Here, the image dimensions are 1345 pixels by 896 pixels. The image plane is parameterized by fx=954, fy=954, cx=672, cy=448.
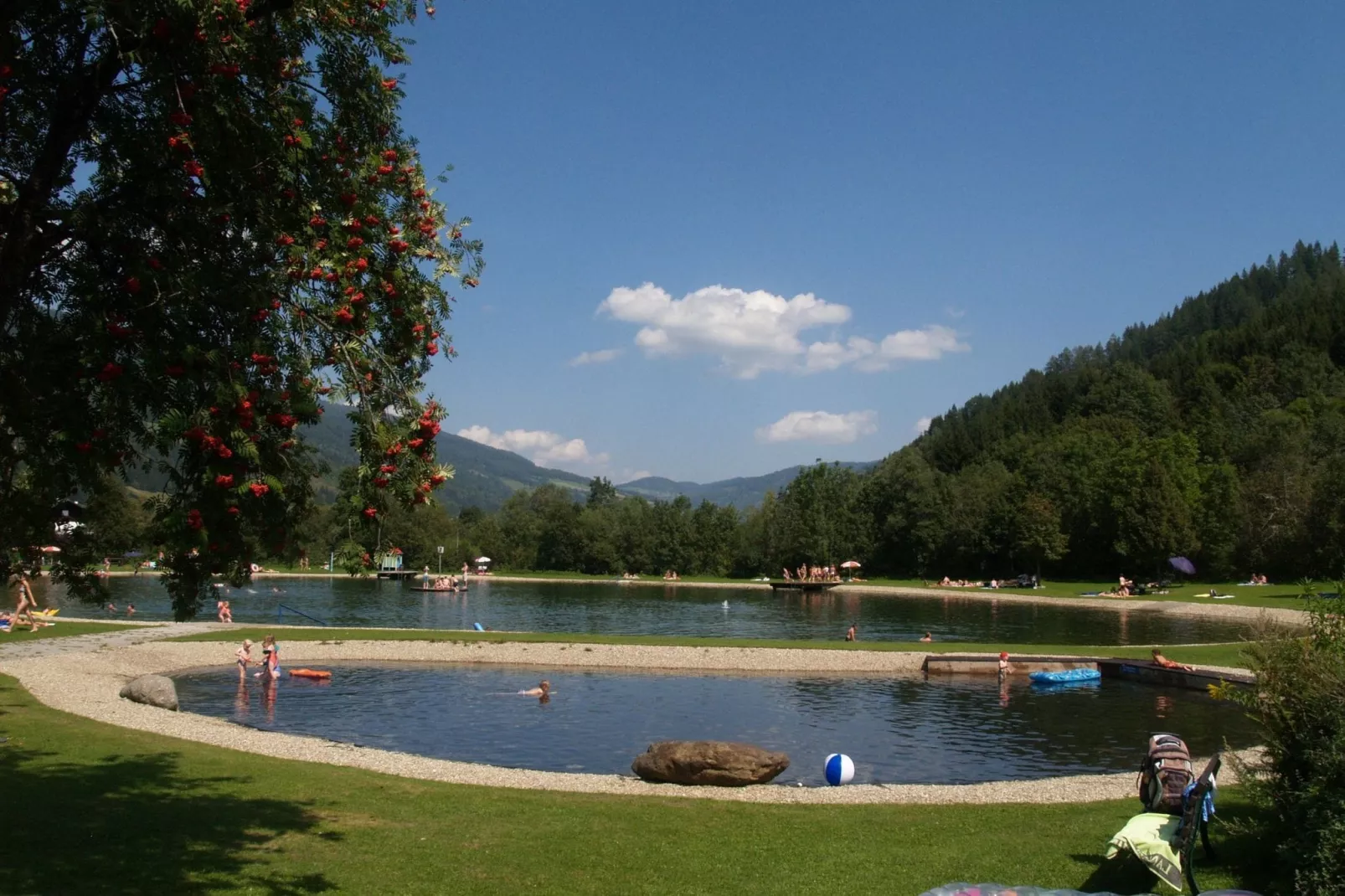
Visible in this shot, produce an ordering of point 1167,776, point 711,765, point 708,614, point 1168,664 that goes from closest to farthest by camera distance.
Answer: point 1167,776, point 711,765, point 1168,664, point 708,614

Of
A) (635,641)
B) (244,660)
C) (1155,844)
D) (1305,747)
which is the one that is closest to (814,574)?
(635,641)

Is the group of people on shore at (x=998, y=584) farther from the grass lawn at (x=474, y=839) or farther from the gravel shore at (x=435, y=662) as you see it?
the grass lawn at (x=474, y=839)

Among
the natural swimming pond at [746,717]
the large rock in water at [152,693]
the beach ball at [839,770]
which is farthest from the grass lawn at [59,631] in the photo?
the beach ball at [839,770]

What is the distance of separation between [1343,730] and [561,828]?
9355 mm

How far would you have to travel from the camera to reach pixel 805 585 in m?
105

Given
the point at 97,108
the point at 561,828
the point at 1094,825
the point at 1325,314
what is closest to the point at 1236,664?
the point at 1094,825

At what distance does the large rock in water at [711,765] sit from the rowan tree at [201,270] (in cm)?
1139

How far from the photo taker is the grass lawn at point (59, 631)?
35.8 m

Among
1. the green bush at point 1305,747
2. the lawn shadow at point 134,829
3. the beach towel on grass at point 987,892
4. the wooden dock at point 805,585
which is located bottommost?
the wooden dock at point 805,585

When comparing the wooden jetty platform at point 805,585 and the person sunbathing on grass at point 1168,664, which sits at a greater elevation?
the person sunbathing on grass at point 1168,664

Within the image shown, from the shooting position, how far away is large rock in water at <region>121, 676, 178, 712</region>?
2461 centimetres

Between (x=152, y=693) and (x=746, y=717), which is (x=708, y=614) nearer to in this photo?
(x=746, y=717)

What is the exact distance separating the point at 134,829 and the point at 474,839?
13.5ft

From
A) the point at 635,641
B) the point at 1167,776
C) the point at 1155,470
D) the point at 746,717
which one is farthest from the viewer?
the point at 1155,470
